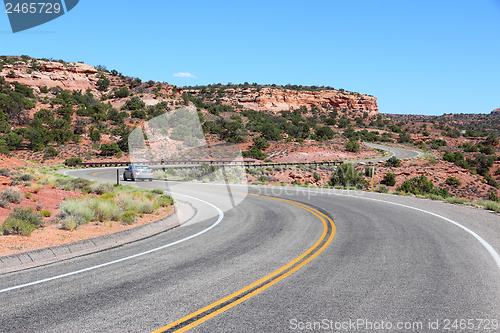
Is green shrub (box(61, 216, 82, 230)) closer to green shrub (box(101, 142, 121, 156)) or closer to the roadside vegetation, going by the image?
the roadside vegetation

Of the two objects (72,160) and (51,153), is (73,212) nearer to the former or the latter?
(72,160)

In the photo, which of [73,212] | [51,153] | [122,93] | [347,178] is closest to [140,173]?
[73,212]

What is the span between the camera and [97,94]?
8856cm

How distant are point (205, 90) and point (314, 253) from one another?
119599 mm

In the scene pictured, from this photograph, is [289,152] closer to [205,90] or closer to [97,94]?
[97,94]

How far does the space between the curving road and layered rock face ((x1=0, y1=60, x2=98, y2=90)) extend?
9433 cm

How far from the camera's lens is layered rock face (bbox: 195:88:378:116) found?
114875mm

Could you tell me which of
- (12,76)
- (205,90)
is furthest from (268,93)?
(12,76)

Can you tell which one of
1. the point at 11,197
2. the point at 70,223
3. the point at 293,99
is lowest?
the point at 70,223

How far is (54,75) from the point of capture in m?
87.7

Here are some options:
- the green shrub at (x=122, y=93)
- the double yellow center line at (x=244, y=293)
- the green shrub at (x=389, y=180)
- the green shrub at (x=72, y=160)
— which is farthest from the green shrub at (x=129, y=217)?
the green shrub at (x=122, y=93)

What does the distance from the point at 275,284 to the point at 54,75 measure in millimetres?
102308

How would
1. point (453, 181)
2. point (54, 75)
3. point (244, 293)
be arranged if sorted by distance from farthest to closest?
point (54, 75) < point (453, 181) < point (244, 293)

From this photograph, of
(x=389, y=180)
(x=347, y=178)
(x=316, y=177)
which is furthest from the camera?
(x=389, y=180)
